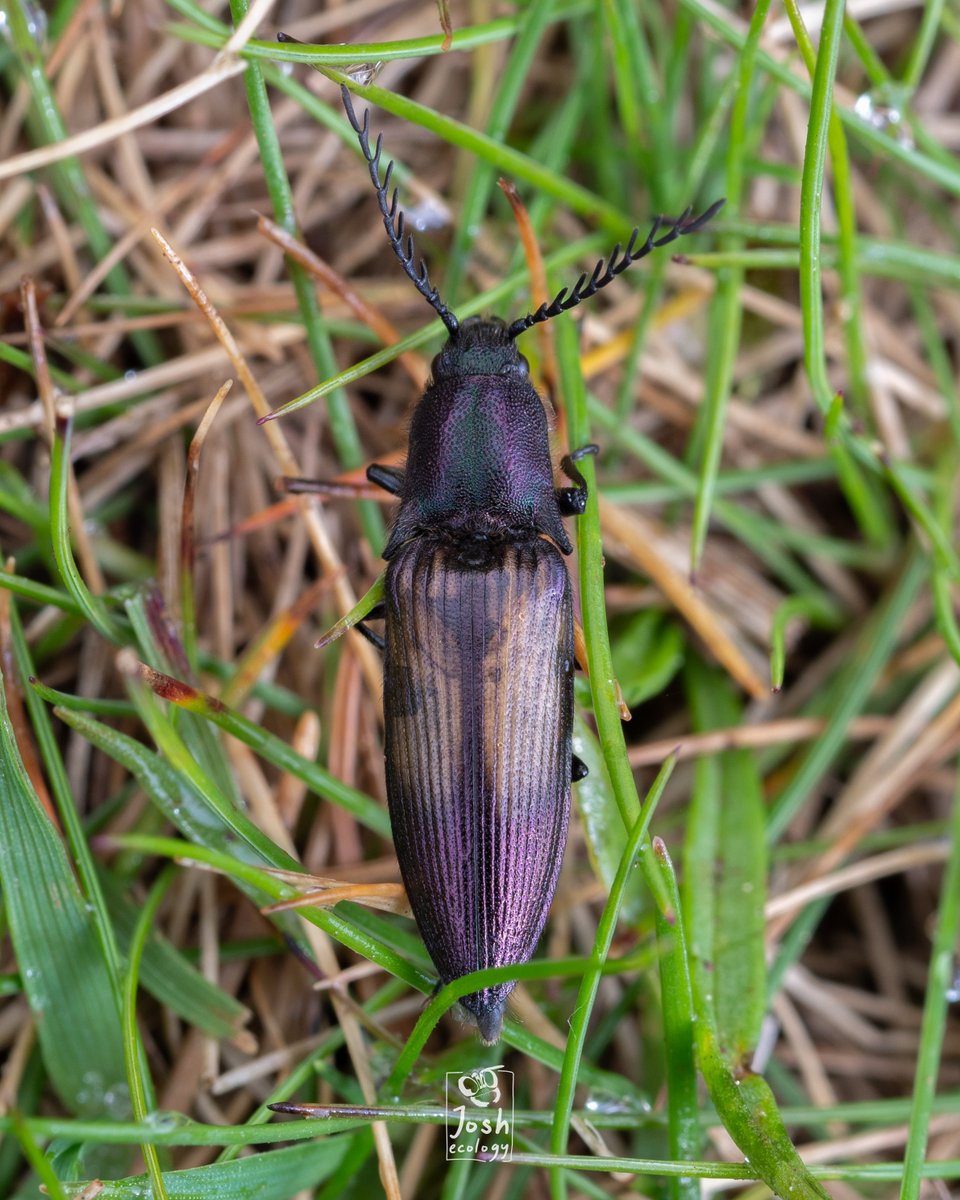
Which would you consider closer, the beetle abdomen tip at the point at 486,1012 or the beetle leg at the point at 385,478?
the beetle abdomen tip at the point at 486,1012

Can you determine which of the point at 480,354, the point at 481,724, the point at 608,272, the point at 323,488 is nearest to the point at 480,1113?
the point at 481,724

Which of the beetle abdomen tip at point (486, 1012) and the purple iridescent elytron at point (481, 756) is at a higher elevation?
the purple iridescent elytron at point (481, 756)

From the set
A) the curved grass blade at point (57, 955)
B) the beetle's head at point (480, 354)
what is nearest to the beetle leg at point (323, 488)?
the beetle's head at point (480, 354)

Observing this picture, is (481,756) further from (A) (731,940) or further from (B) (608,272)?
(B) (608,272)

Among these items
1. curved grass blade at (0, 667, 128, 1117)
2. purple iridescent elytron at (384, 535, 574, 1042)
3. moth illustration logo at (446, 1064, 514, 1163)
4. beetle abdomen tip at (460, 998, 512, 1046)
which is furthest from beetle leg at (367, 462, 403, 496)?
moth illustration logo at (446, 1064, 514, 1163)

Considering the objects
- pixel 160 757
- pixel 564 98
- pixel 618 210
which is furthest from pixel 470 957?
pixel 564 98

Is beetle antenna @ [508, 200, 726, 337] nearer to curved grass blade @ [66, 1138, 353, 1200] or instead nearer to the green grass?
the green grass

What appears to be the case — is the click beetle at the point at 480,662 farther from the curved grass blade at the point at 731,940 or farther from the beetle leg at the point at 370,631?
the curved grass blade at the point at 731,940

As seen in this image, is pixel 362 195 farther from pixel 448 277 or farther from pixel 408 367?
pixel 408 367
